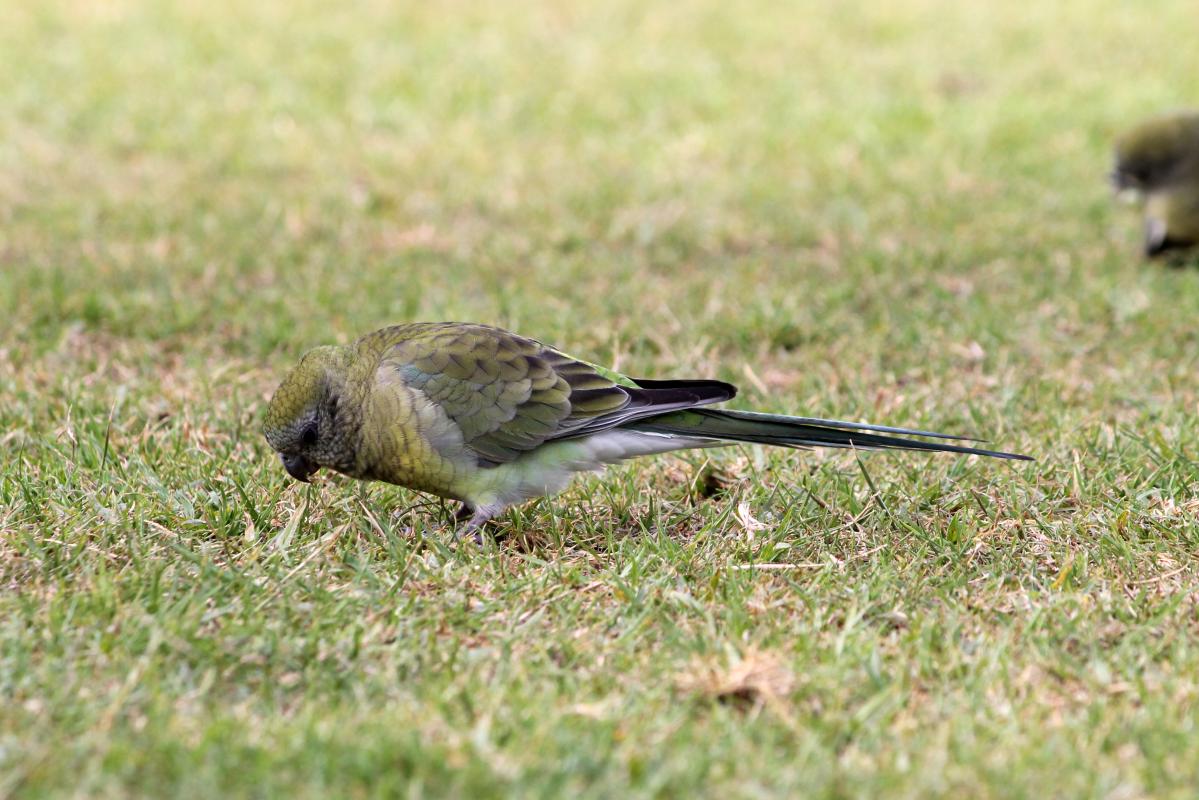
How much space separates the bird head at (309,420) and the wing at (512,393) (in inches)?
7.3

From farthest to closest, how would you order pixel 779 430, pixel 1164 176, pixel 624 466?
1. pixel 1164 176
2. pixel 624 466
3. pixel 779 430

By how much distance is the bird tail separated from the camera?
12.9 feet

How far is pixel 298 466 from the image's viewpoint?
4145 mm

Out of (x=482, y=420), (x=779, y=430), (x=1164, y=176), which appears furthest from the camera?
(x=1164, y=176)

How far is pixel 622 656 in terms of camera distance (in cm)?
332

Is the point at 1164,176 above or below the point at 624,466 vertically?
above

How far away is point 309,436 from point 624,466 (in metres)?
1.17

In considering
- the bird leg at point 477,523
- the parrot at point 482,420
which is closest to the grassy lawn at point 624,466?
the bird leg at point 477,523

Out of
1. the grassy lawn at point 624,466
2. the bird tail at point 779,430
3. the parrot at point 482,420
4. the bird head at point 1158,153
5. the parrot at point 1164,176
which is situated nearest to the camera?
the grassy lawn at point 624,466

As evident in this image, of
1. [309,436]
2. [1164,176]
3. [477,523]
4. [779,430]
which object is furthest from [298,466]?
[1164,176]

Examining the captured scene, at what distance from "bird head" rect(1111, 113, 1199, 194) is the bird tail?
3901mm

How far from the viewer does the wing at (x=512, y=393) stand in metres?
4.12

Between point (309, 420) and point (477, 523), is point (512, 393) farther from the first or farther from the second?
point (309, 420)

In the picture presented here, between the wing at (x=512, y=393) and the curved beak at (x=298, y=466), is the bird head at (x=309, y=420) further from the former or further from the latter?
the wing at (x=512, y=393)
